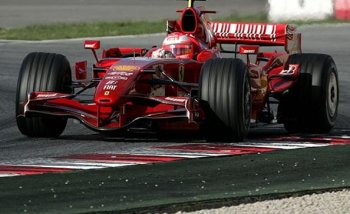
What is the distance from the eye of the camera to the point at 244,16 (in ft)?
121

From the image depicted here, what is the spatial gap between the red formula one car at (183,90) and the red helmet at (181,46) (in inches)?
0.4

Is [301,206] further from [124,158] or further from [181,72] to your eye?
[181,72]

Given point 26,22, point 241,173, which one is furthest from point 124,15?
point 241,173

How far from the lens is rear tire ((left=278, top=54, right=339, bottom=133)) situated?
13406 mm

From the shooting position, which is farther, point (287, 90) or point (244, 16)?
point (244, 16)

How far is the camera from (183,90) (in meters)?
12.6

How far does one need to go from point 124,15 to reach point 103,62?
25.8 m

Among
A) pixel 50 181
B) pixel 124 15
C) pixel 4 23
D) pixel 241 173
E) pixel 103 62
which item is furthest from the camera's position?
pixel 124 15

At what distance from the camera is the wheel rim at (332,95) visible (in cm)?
1370

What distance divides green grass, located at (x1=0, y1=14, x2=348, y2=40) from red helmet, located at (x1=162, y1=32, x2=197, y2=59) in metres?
17.0

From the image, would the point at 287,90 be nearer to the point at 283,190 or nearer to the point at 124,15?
the point at 283,190

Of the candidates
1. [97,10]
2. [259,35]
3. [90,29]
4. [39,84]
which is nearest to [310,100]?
[259,35]

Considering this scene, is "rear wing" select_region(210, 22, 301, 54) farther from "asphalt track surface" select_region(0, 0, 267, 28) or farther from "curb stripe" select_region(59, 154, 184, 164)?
"asphalt track surface" select_region(0, 0, 267, 28)

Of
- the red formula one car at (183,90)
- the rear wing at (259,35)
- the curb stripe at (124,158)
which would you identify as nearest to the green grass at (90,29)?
the rear wing at (259,35)
